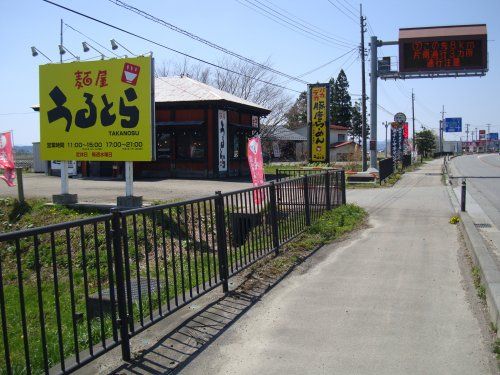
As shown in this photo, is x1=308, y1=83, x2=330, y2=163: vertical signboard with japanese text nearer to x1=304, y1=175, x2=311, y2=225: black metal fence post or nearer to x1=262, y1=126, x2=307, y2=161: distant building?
x1=304, y1=175, x2=311, y2=225: black metal fence post

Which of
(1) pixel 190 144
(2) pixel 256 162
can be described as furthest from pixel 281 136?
(2) pixel 256 162

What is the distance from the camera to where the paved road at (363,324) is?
3.88 m

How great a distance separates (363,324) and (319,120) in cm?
1939

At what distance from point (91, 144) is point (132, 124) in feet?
4.07

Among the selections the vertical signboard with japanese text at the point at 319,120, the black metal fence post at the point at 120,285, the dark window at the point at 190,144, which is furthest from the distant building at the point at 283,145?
the black metal fence post at the point at 120,285

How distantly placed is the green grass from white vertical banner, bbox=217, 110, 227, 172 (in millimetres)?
11073

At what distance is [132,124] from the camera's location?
441 inches

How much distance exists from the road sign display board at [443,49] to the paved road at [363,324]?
19868 mm

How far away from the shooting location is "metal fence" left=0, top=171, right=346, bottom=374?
3.71m

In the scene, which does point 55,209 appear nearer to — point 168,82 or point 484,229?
point 484,229

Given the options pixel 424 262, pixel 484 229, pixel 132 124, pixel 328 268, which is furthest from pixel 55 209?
pixel 484 229

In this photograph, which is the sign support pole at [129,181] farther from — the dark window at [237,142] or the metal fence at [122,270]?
the dark window at [237,142]

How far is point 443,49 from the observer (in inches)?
995

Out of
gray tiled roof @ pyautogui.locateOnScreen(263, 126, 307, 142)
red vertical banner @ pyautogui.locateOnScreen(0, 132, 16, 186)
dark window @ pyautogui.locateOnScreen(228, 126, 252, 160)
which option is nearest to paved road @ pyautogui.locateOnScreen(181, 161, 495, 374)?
red vertical banner @ pyautogui.locateOnScreen(0, 132, 16, 186)
